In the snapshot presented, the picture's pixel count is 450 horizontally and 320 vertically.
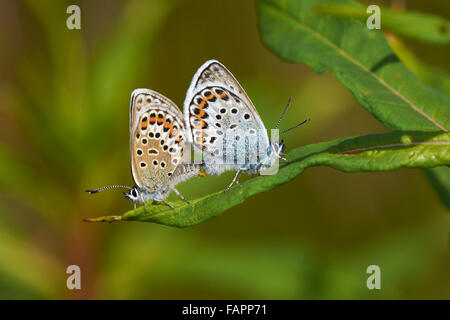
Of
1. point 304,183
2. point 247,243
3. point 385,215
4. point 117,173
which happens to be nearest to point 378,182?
point 385,215

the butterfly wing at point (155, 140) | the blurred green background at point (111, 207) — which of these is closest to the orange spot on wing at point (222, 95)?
the butterfly wing at point (155, 140)

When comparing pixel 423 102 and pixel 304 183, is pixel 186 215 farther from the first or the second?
pixel 304 183

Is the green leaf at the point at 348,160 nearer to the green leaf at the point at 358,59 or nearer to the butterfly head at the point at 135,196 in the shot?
the green leaf at the point at 358,59

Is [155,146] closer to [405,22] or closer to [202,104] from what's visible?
[202,104]

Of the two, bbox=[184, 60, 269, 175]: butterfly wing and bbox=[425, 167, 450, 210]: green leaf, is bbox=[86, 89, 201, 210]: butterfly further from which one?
bbox=[425, 167, 450, 210]: green leaf

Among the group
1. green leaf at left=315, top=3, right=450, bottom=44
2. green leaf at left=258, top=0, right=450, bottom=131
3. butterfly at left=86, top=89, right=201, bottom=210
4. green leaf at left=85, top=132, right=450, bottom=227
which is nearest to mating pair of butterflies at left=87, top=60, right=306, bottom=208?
butterfly at left=86, top=89, right=201, bottom=210

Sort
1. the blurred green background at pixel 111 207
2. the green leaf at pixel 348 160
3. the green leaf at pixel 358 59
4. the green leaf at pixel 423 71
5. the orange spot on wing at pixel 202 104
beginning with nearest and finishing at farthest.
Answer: the green leaf at pixel 348 160, the green leaf at pixel 358 59, the green leaf at pixel 423 71, the orange spot on wing at pixel 202 104, the blurred green background at pixel 111 207
